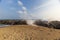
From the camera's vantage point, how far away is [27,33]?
5.02 metres

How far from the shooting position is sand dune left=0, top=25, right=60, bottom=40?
4.92 metres

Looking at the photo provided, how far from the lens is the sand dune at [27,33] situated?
4918 mm

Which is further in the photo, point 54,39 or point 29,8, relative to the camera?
point 29,8

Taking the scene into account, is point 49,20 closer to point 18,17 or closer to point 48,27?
point 48,27

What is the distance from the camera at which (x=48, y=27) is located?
5129 millimetres

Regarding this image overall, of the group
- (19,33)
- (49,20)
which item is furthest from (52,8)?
(19,33)

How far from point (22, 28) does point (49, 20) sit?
68cm

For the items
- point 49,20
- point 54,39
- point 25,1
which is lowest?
point 54,39

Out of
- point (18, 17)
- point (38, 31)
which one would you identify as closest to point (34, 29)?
point (38, 31)

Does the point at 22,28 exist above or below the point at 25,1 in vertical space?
below

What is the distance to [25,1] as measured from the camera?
17.1 ft

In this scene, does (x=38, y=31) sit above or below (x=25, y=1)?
below

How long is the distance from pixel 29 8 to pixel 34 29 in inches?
20.9

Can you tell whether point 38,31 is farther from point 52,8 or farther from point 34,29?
point 52,8
